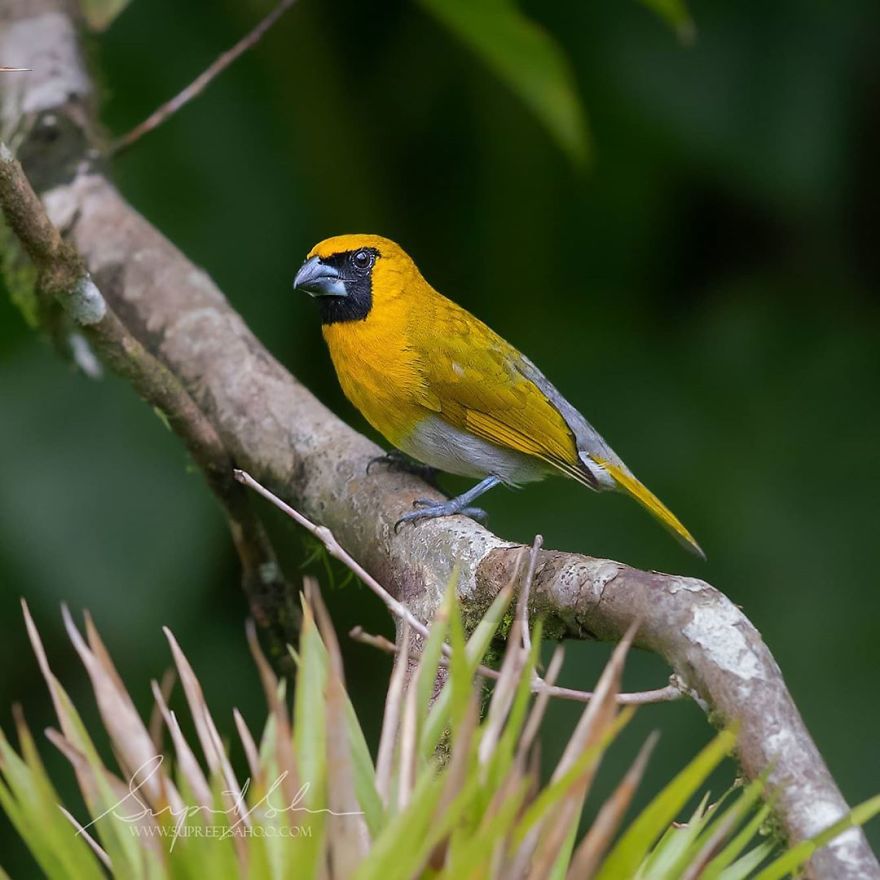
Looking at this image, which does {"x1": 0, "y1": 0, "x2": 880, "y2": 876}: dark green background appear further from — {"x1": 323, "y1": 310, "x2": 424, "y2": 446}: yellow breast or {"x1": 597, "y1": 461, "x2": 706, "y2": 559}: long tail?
{"x1": 323, "y1": 310, "x2": 424, "y2": 446}: yellow breast

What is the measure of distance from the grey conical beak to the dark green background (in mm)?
986

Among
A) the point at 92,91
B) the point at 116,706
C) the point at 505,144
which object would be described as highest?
the point at 92,91

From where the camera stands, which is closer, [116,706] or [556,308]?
[116,706]

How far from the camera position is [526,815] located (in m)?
1.05

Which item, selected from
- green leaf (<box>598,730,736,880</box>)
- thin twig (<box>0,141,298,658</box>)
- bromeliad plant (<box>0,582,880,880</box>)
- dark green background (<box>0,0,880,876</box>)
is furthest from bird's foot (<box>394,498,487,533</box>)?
dark green background (<box>0,0,880,876</box>)

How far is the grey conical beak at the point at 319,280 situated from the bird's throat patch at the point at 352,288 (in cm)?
1

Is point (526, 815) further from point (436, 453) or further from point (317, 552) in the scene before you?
point (436, 453)

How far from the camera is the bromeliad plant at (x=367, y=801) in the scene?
3.31 feet

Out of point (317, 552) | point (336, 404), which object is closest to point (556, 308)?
point (336, 404)

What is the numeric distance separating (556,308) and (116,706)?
141 inches

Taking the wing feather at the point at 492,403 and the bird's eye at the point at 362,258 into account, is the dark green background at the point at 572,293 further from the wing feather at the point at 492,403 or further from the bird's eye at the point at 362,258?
the bird's eye at the point at 362,258

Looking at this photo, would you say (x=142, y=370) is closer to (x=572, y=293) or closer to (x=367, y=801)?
(x=367, y=801)

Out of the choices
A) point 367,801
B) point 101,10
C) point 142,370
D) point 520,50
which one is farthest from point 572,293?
point 367,801

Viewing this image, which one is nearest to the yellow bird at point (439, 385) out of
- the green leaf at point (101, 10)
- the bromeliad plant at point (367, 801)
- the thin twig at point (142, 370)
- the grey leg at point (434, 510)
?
the grey leg at point (434, 510)
